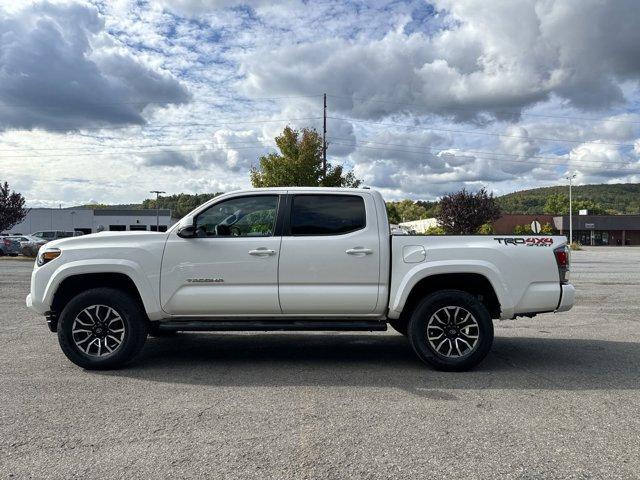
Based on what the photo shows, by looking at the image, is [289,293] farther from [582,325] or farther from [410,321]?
[582,325]

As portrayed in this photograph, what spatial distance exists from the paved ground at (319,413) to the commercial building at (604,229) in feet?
273

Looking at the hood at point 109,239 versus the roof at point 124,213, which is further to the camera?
the roof at point 124,213

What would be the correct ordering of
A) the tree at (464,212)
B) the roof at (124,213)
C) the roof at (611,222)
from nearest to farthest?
the tree at (464,212) < the roof at (124,213) < the roof at (611,222)

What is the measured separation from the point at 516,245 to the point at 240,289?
2965mm

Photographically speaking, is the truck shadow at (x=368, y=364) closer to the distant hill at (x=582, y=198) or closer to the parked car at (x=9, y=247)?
the parked car at (x=9, y=247)

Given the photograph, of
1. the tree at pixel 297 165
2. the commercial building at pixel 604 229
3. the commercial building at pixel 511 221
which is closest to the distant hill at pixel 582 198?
the commercial building at pixel 604 229

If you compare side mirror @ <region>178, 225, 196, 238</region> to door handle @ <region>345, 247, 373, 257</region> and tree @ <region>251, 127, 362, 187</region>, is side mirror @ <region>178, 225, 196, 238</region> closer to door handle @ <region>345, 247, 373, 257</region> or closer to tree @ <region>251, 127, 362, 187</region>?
door handle @ <region>345, 247, 373, 257</region>

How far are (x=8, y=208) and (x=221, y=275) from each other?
113ft

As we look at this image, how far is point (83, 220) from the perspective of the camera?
76.3 meters

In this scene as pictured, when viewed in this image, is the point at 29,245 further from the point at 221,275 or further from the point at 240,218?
the point at 221,275

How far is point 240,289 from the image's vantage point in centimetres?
585

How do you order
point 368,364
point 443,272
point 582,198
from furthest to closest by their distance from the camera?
point 582,198
point 368,364
point 443,272

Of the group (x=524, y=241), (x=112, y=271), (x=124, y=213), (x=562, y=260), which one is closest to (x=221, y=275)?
(x=112, y=271)

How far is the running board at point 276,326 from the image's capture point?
5832 mm
